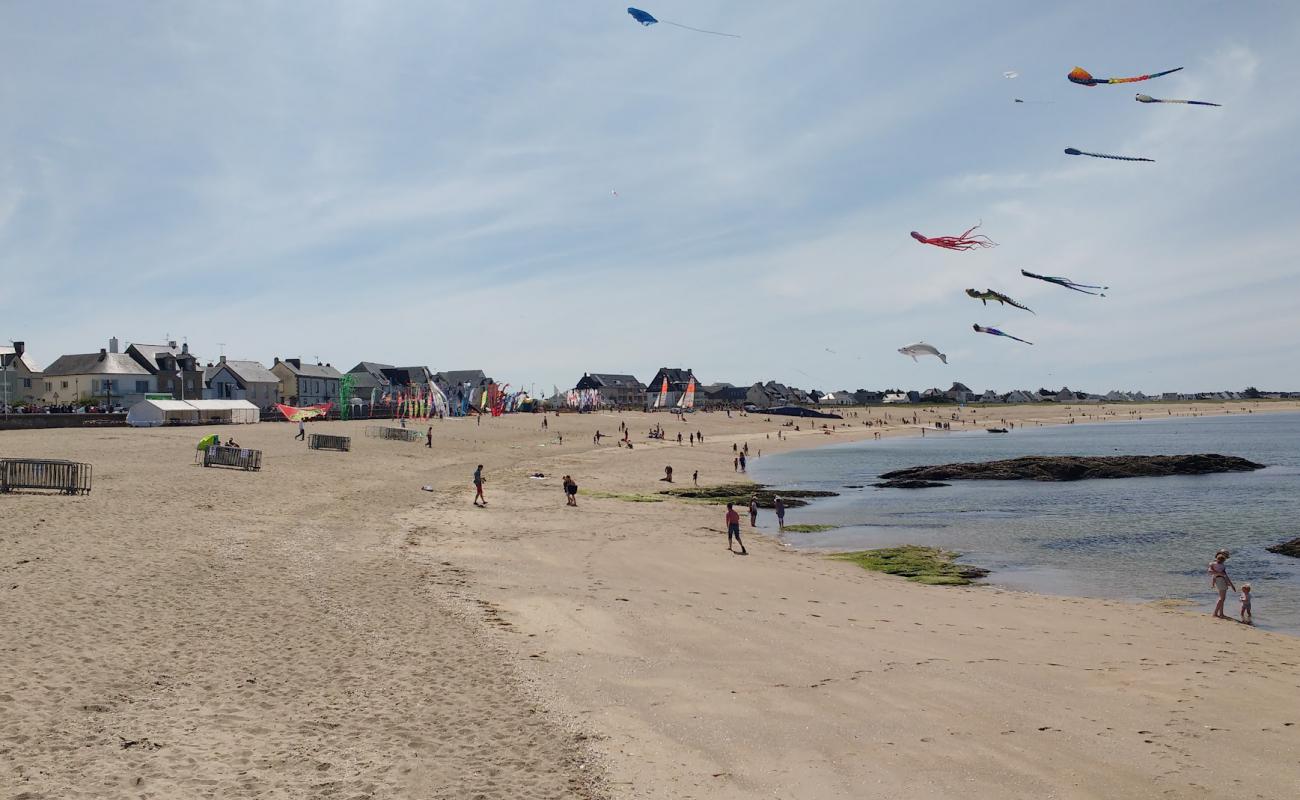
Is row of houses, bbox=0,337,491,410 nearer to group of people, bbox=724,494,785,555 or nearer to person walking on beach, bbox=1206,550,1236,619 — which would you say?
group of people, bbox=724,494,785,555

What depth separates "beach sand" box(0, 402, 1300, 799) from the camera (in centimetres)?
755

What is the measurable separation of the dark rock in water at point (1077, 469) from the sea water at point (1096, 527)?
165 centimetres

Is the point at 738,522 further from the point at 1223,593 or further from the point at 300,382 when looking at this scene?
the point at 300,382

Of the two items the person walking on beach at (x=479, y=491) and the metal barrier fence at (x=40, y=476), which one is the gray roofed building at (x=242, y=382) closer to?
the person walking on beach at (x=479, y=491)

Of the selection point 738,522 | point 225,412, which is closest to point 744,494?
point 738,522

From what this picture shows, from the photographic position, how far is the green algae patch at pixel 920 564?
19.8 metres

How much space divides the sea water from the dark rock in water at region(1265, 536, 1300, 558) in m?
0.42

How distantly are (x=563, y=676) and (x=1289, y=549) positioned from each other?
23149mm

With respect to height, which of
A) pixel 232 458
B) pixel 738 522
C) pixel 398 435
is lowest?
pixel 738 522

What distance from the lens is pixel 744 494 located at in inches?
1457

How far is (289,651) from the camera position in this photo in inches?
412

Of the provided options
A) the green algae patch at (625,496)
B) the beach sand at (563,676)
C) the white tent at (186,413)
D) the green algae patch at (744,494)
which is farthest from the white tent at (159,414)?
the beach sand at (563,676)

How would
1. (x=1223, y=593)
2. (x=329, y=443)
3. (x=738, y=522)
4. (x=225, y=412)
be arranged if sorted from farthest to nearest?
(x=225, y=412) < (x=329, y=443) < (x=738, y=522) < (x=1223, y=593)

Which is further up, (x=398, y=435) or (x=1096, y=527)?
(x=398, y=435)
